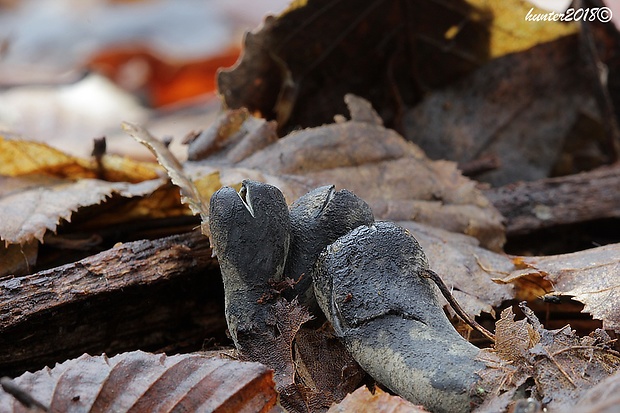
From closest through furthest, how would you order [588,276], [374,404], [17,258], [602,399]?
[602,399] < [374,404] < [588,276] < [17,258]

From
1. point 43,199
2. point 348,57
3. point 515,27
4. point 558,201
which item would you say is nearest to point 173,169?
point 43,199

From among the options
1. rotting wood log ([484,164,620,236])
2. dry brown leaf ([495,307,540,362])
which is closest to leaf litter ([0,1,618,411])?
dry brown leaf ([495,307,540,362])

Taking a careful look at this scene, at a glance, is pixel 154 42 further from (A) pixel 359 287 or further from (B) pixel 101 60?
(A) pixel 359 287

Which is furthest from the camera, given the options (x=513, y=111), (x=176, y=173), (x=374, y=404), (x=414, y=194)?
(x=513, y=111)

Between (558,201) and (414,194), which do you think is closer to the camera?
(414,194)

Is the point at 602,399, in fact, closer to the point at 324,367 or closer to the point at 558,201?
the point at 324,367

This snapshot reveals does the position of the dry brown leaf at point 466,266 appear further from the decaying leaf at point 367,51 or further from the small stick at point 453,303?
the decaying leaf at point 367,51

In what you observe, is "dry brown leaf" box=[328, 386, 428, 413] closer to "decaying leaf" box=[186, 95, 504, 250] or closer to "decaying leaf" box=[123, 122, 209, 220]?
"decaying leaf" box=[123, 122, 209, 220]

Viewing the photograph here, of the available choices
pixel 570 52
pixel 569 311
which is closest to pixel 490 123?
pixel 570 52
